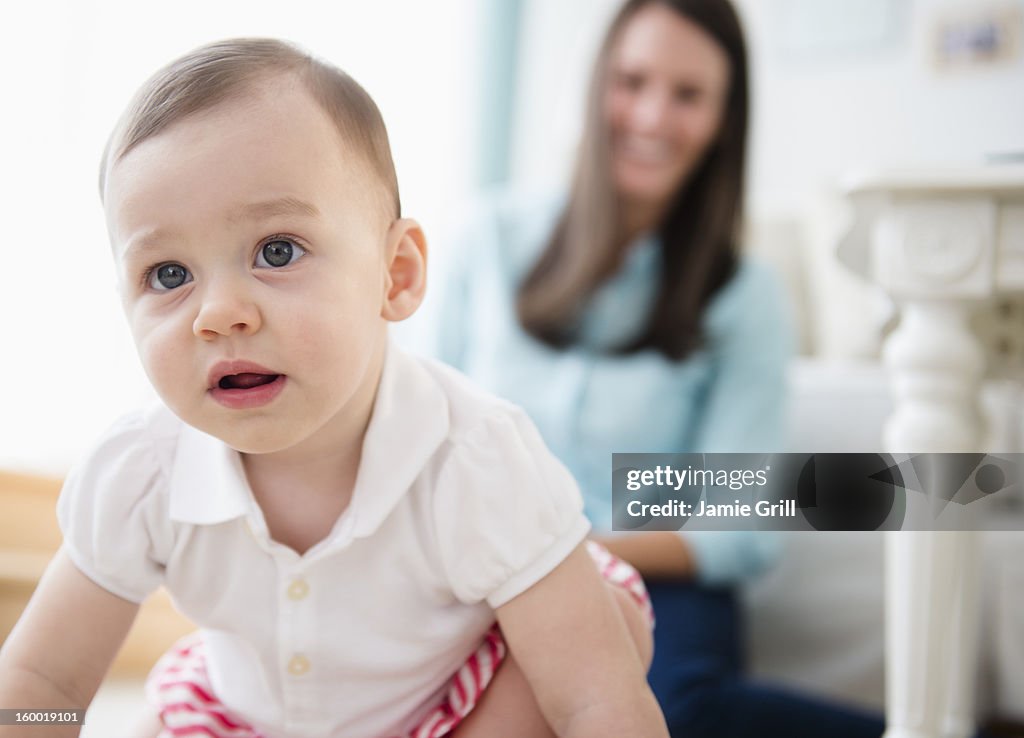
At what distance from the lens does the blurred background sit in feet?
4.15

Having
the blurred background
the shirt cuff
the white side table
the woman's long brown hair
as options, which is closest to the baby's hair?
the shirt cuff

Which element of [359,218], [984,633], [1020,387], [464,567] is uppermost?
[359,218]

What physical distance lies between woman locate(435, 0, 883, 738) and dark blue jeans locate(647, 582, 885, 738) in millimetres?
51

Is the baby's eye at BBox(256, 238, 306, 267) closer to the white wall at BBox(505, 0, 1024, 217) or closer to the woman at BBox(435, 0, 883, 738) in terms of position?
the woman at BBox(435, 0, 883, 738)

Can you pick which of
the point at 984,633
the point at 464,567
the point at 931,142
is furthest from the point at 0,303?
the point at 931,142

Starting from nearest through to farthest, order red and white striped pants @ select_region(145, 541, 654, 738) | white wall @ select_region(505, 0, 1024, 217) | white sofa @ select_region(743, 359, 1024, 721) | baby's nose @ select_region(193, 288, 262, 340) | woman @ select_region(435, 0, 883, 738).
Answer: baby's nose @ select_region(193, 288, 262, 340), red and white striped pants @ select_region(145, 541, 654, 738), woman @ select_region(435, 0, 883, 738), white sofa @ select_region(743, 359, 1024, 721), white wall @ select_region(505, 0, 1024, 217)

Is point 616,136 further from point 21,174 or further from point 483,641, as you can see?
point 483,641

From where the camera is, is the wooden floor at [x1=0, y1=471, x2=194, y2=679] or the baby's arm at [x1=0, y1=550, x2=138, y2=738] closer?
the baby's arm at [x1=0, y1=550, x2=138, y2=738]

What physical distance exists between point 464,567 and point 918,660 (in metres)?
0.57

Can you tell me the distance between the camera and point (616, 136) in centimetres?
136

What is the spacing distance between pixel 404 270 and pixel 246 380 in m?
0.13

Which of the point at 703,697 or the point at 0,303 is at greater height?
the point at 0,303

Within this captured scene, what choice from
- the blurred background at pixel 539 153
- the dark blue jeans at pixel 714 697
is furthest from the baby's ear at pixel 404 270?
the dark blue jeans at pixel 714 697

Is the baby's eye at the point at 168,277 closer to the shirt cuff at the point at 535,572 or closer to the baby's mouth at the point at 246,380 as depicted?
the baby's mouth at the point at 246,380
